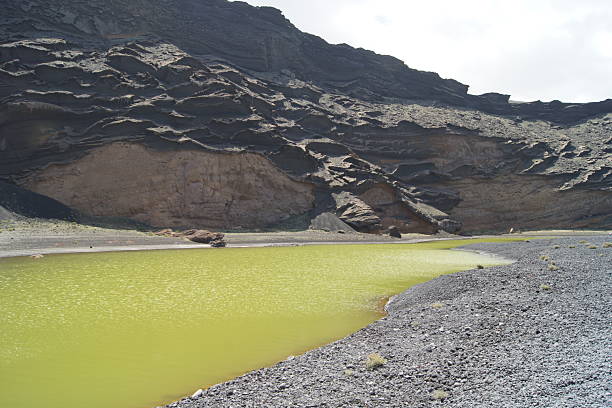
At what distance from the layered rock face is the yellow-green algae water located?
23814 millimetres

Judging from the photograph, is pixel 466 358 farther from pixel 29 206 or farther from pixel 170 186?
pixel 170 186

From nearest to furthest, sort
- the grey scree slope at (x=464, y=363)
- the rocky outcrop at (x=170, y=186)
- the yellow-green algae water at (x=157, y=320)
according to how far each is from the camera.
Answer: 1. the grey scree slope at (x=464, y=363)
2. the yellow-green algae water at (x=157, y=320)
3. the rocky outcrop at (x=170, y=186)

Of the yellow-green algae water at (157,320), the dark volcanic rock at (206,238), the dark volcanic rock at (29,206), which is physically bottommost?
the yellow-green algae water at (157,320)

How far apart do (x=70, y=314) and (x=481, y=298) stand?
44.5ft

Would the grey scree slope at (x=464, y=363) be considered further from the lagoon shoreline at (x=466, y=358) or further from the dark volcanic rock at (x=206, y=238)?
the dark volcanic rock at (x=206, y=238)

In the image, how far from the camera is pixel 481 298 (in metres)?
13.7

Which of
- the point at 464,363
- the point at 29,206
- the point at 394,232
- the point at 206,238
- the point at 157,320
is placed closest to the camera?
the point at 464,363

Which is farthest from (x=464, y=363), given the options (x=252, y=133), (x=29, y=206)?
(x=252, y=133)

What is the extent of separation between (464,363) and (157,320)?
9.45 meters

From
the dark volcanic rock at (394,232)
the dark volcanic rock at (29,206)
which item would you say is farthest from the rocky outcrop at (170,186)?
the dark volcanic rock at (394,232)

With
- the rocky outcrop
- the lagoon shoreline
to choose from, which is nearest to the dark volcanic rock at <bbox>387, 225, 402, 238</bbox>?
the rocky outcrop

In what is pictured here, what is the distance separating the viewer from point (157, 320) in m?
13.5

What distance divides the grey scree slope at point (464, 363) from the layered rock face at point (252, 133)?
132 feet

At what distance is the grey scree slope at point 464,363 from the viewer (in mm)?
6613
